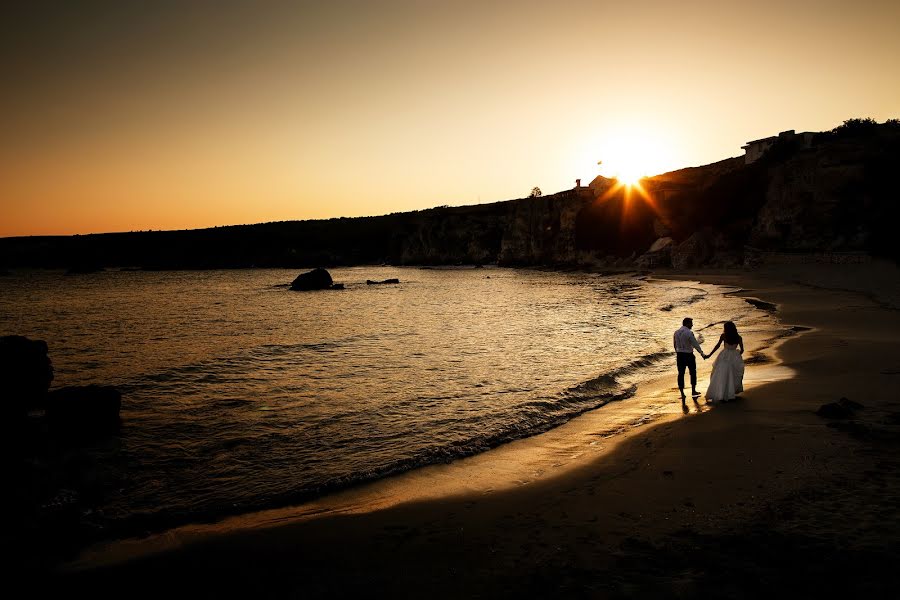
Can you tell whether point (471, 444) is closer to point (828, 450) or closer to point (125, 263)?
point (828, 450)

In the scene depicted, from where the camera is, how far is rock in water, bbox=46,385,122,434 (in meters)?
9.41

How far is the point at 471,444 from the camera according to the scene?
872cm

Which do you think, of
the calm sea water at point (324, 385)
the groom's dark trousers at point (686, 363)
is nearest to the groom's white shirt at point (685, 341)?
the groom's dark trousers at point (686, 363)

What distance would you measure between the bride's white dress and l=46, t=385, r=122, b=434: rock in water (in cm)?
1234

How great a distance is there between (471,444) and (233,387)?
7.83 m

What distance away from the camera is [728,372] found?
10125 mm

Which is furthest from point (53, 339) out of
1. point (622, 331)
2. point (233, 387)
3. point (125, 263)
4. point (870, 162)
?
point (125, 263)

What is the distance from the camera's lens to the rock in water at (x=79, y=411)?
9406 mm

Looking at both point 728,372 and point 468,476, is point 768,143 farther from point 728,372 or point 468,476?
point 468,476

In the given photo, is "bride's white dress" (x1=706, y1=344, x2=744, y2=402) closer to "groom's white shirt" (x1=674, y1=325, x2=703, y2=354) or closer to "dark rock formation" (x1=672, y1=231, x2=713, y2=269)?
"groom's white shirt" (x1=674, y1=325, x2=703, y2=354)

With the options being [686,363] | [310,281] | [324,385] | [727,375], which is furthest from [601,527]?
[310,281]

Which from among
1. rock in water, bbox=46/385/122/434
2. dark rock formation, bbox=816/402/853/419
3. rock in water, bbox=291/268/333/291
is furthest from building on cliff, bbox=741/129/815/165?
rock in water, bbox=46/385/122/434

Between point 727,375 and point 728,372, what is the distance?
0.21ft

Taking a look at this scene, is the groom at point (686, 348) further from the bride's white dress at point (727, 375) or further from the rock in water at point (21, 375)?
the rock in water at point (21, 375)
